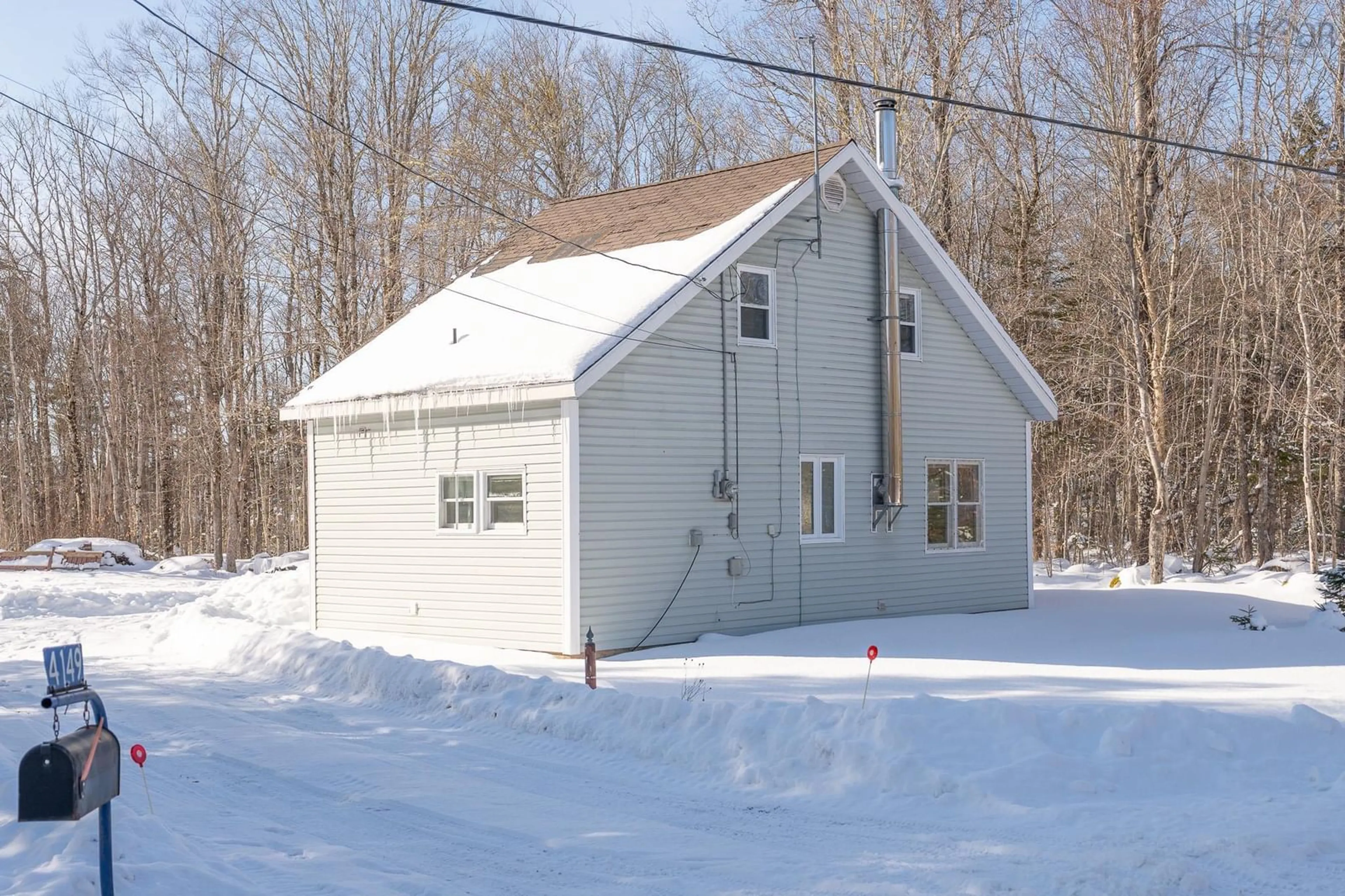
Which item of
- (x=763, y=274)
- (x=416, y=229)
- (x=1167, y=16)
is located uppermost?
(x=1167, y=16)

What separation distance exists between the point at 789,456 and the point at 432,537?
4.86 meters

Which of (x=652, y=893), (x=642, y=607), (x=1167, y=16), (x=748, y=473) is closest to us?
(x=652, y=893)

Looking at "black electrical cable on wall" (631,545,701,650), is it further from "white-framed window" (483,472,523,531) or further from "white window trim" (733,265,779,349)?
"white window trim" (733,265,779,349)

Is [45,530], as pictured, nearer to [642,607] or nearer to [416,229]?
[416,229]

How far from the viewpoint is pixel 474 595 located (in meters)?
16.2

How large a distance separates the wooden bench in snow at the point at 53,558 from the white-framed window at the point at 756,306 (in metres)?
20.8

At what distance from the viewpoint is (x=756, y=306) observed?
667 inches

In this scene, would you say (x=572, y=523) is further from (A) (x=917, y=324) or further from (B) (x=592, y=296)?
(A) (x=917, y=324)

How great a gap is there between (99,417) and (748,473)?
31.3 meters

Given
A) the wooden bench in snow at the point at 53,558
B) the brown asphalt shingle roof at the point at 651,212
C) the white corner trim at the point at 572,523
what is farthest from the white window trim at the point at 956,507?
the wooden bench in snow at the point at 53,558

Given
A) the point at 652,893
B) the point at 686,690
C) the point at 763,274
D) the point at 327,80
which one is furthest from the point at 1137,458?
the point at 652,893

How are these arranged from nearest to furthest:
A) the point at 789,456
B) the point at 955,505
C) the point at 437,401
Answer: the point at 437,401
the point at 789,456
the point at 955,505

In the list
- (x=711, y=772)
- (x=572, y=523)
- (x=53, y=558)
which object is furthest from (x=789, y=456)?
(x=53, y=558)

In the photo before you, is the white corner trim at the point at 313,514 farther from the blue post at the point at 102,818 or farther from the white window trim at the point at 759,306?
the blue post at the point at 102,818
